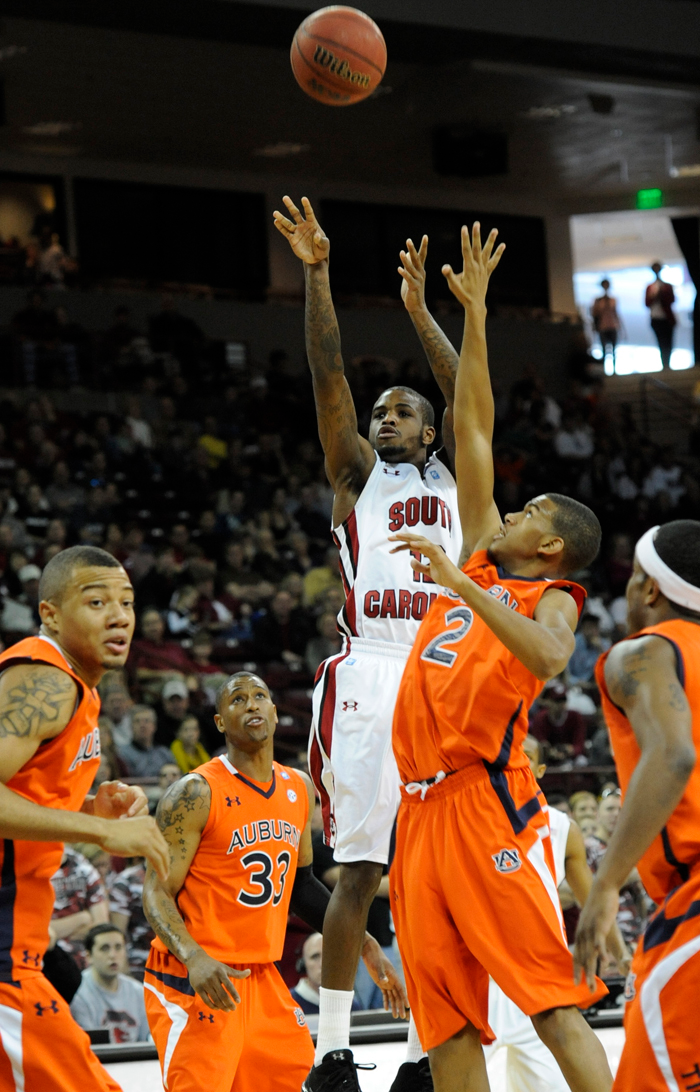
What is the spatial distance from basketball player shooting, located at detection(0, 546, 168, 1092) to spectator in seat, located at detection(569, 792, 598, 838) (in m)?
5.59

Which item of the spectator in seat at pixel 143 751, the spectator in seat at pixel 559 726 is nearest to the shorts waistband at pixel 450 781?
the spectator in seat at pixel 143 751

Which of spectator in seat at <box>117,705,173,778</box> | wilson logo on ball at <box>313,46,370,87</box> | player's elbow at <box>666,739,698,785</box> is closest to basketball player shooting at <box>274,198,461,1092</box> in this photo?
wilson logo on ball at <box>313,46,370,87</box>

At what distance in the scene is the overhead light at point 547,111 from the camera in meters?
18.6

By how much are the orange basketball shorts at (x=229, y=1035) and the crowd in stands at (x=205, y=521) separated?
1.98m

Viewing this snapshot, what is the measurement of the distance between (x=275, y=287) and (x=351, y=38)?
1625 cm

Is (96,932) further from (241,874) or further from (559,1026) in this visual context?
(559,1026)

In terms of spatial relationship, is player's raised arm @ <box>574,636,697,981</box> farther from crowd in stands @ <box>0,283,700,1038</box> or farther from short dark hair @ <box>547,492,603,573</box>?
crowd in stands @ <box>0,283,700,1038</box>

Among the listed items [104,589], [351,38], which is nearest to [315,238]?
[351,38]

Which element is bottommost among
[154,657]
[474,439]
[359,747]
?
[154,657]

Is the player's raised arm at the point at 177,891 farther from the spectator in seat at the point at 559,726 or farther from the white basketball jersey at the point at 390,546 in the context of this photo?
the spectator in seat at the point at 559,726

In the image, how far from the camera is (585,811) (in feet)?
30.0

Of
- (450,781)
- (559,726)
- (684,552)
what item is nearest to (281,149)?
(559,726)

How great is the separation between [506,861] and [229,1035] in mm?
1378

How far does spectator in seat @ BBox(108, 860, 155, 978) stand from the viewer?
7633 millimetres
